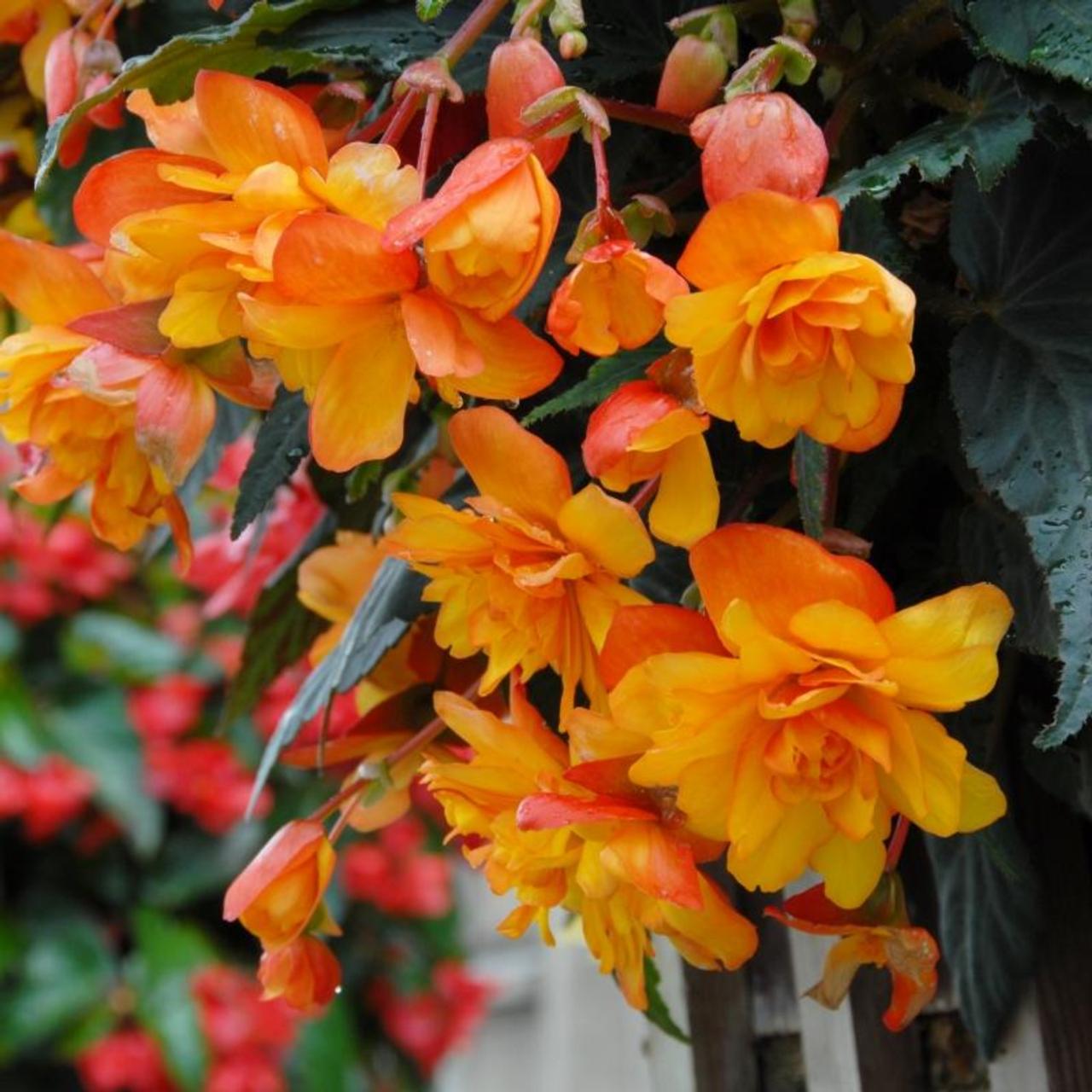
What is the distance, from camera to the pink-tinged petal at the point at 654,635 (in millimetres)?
458

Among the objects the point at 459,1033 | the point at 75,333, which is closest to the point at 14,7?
the point at 75,333

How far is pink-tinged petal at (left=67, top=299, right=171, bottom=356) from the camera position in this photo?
52 cm

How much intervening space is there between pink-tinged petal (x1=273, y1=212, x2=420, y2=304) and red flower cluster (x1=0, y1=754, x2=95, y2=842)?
1.72 meters

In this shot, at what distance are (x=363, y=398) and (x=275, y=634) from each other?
34 centimetres

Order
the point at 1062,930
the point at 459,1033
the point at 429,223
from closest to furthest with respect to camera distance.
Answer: the point at 429,223 < the point at 1062,930 < the point at 459,1033

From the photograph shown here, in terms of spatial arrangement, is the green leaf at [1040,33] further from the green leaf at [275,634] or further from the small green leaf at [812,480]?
the green leaf at [275,634]

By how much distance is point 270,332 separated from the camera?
44 cm

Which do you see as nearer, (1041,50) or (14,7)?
(1041,50)

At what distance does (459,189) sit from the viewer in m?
0.43

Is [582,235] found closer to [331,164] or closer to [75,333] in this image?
[331,164]

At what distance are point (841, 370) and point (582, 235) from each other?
78 mm

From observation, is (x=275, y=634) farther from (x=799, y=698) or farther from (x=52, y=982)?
(x=52, y=982)

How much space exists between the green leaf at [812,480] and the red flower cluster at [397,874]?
1773mm

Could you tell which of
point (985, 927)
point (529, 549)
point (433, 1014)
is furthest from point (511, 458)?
point (433, 1014)
